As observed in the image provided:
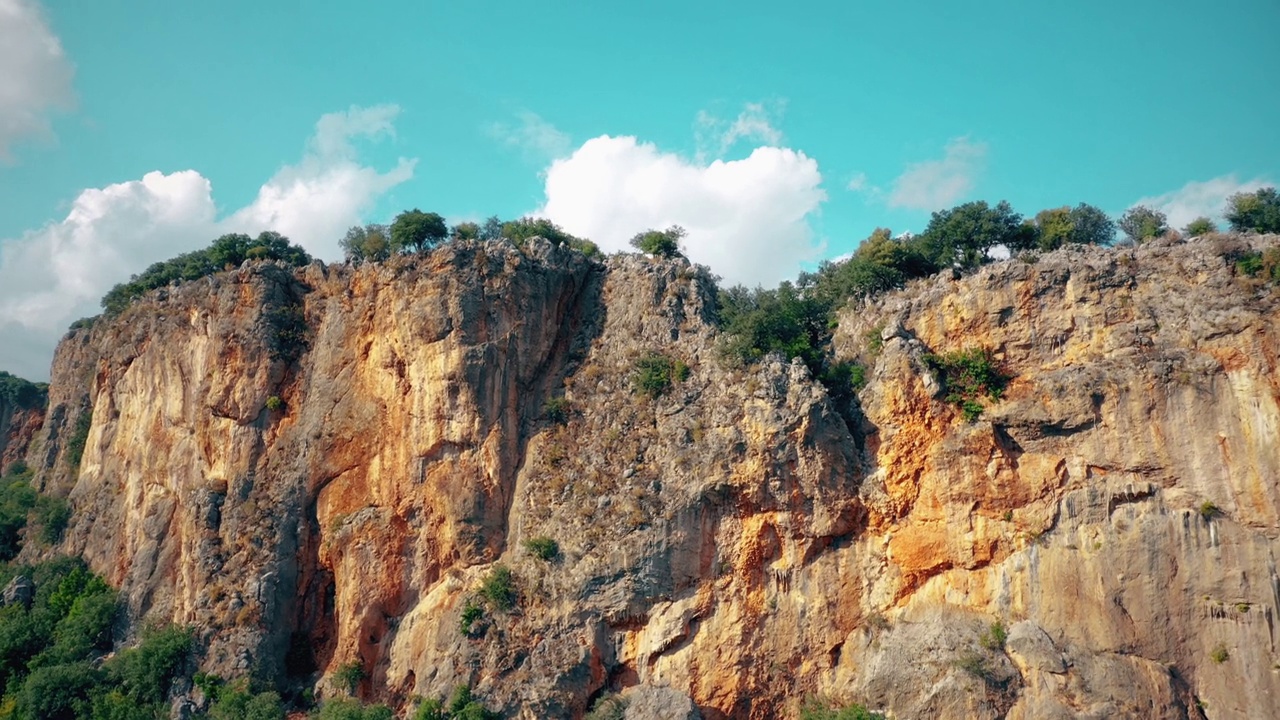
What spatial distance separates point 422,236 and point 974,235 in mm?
21044

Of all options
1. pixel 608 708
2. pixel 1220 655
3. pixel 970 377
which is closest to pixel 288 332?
pixel 608 708

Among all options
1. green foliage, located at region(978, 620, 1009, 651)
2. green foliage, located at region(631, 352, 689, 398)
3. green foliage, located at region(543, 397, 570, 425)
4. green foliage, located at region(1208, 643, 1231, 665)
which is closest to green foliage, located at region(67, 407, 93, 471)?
green foliage, located at region(543, 397, 570, 425)

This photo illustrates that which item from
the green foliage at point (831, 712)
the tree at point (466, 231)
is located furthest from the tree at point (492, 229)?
the green foliage at point (831, 712)

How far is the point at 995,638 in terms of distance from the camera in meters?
22.5

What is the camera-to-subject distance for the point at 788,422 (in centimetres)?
2530

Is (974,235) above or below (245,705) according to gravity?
above

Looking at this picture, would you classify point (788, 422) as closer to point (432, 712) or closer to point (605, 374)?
point (605, 374)

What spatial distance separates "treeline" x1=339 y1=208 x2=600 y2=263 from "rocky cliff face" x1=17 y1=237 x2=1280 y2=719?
9.15ft

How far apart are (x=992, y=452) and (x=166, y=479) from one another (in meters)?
28.2

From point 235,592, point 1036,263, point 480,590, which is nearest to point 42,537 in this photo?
point 235,592

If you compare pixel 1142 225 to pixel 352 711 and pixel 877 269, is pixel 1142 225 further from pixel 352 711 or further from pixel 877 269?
pixel 352 711

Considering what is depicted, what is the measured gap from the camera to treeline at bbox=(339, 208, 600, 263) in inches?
1313

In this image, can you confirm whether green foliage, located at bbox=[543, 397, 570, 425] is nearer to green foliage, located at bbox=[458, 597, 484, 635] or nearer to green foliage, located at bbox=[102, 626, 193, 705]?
green foliage, located at bbox=[458, 597, 484, 635]

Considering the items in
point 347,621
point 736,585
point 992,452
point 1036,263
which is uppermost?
point 1036,263
